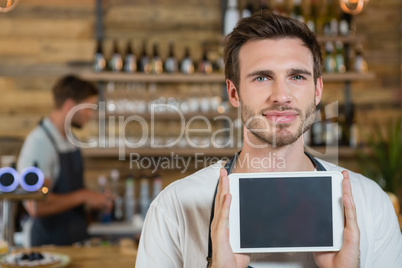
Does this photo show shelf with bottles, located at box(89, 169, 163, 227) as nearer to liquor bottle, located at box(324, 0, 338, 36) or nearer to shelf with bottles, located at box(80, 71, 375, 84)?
shelf with bottles, located at box(80, 71, 375, 84)

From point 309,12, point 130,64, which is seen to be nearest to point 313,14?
point 309,12

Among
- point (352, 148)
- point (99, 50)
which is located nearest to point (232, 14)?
point (99, 50)

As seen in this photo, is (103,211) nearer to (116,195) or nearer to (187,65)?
(116,195)

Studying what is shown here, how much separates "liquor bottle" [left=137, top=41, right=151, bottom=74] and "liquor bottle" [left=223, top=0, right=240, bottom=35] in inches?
22.6

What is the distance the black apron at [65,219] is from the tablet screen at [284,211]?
2005mm

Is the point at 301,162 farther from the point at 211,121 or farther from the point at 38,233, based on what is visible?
the point at 211,121

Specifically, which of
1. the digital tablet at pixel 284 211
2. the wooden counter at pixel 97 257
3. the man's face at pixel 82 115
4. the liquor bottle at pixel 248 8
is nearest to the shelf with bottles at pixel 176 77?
the man's face at pixel 82 115

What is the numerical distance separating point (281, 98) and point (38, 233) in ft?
6.72

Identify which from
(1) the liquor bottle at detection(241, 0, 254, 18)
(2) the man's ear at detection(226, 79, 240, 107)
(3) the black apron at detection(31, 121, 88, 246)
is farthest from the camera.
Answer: (1) the liquor bottle at detection(241, 0, 254, 18)

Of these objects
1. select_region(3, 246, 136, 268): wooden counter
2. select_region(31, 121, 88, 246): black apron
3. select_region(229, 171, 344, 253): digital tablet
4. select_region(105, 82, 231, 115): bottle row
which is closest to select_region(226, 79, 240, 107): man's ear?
select_region(229, 171, 344, 253): digital tablet

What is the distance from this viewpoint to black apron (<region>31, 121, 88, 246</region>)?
9.09 feet

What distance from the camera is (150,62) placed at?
11.8 feet

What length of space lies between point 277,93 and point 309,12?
2.79 metres

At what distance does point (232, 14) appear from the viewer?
359 centimetres
